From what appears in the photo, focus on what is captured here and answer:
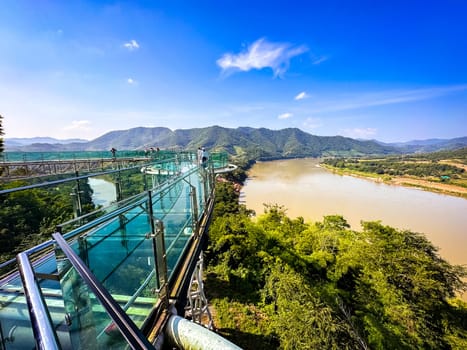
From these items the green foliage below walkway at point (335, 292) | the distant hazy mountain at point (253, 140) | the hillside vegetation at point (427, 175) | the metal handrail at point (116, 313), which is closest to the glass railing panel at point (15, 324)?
the metal handrail at point (116, 313)

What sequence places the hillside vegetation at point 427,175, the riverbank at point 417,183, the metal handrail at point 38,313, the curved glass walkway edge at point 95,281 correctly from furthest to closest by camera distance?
the hillside vegetation at point 427,175 → the riverbank at point 417,183 → the curved glass walkway edge at point 95,281 → the metal handrail at point 38,313

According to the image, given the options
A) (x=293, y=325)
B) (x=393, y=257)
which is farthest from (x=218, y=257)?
(x=393, y=257)

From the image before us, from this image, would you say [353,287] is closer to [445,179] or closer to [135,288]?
[135,288]

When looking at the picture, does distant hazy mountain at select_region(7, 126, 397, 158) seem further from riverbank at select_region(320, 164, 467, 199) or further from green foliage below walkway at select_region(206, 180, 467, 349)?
green foliage below walkway at select_region(206, 180, 467, 349)

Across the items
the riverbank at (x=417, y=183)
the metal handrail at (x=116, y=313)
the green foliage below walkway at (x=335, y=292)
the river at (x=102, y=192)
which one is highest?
the metal handrail at (x=116, y=313)

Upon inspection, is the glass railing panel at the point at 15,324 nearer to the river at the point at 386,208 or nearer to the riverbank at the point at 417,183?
the river at the point at 386,208

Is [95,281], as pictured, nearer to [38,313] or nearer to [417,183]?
[38,313]
